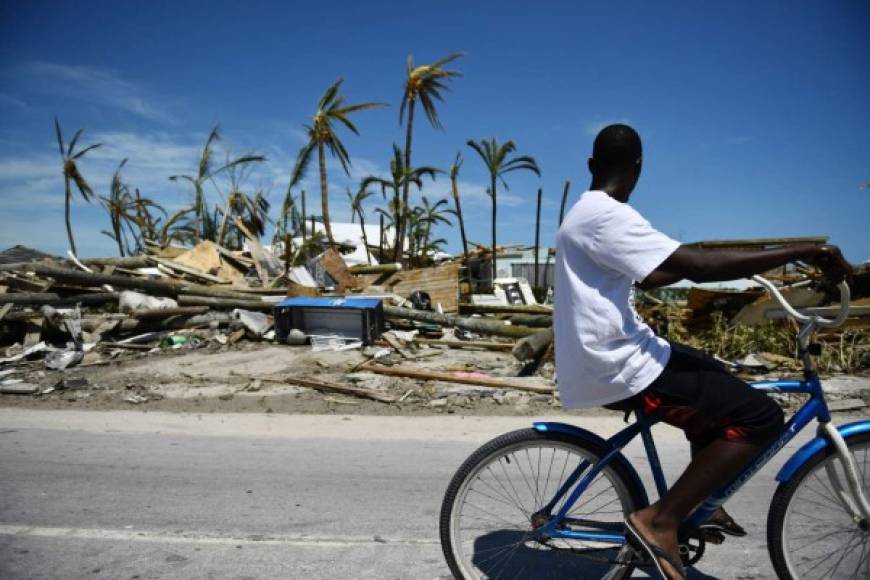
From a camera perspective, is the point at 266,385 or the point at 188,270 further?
the point at 188,270

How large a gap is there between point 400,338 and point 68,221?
24.8 m

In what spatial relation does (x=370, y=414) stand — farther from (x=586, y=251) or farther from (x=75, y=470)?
(x=586, y=251)

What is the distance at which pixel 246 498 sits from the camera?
13.8 feet

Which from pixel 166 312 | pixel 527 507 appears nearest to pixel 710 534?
pixel 527 507

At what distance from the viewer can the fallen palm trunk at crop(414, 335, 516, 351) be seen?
39.5 ft

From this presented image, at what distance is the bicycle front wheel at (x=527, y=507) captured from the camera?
8.48ft

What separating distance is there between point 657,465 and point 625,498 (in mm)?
210

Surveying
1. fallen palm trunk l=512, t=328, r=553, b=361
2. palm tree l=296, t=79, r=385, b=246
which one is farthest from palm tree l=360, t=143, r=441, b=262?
fallen palm trunk l=512, t=328, r=553, b=361

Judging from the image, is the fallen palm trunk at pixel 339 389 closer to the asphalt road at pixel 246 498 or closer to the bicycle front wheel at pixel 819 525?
the asphalt road at pixel 246 498

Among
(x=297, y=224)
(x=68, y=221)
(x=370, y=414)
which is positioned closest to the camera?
(x=370, y=414)

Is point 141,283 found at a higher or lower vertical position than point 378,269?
lower

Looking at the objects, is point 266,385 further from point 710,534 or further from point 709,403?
point 709,403

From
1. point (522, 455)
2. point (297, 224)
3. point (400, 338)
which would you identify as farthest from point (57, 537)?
point (297, 224)

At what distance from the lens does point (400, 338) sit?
12.5 meters
